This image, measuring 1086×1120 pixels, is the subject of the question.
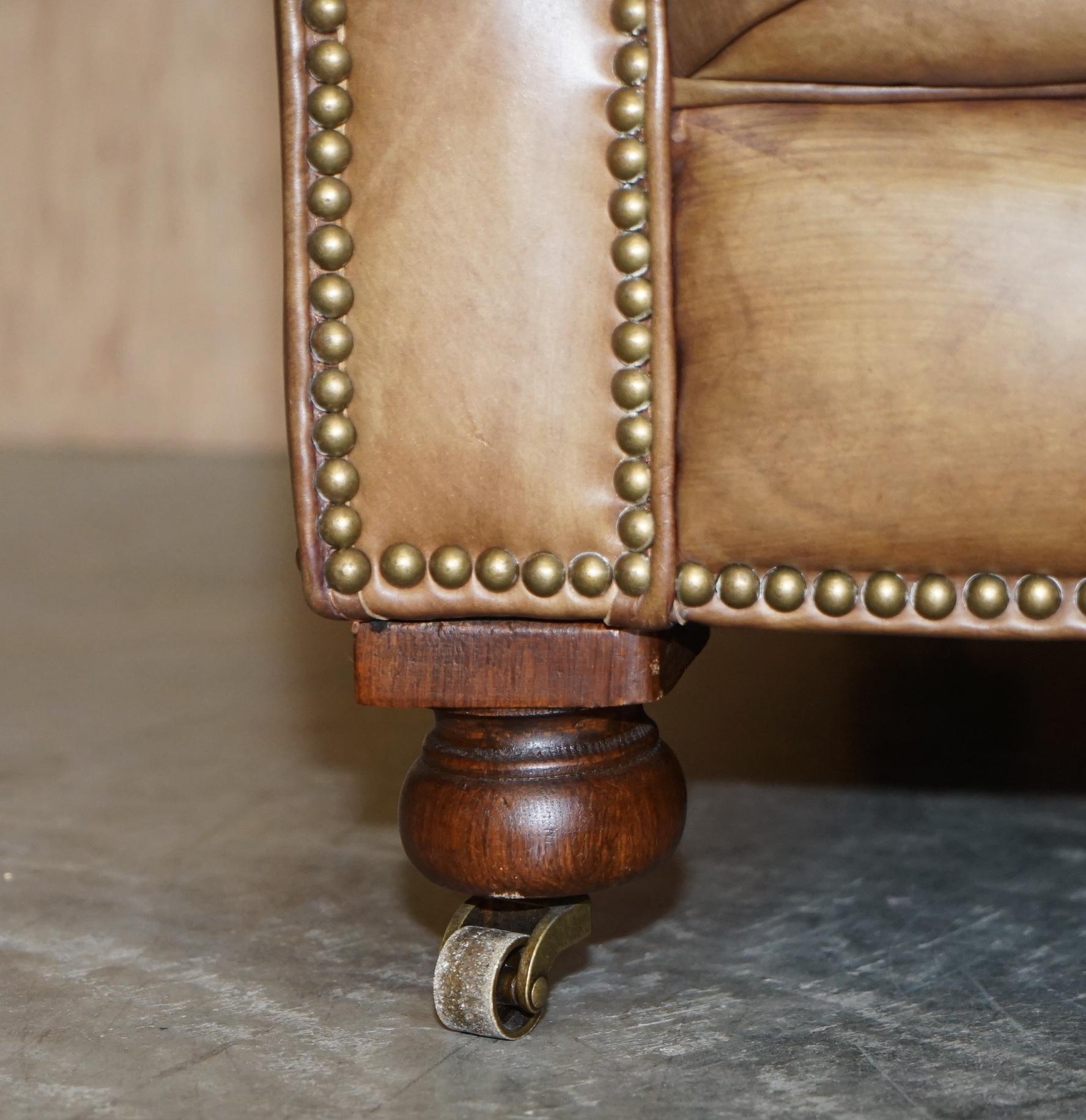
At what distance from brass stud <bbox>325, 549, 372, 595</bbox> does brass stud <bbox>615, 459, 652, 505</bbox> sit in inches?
3.9

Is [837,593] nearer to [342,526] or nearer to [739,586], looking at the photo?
[739,586]

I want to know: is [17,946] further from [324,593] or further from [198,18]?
[198,18]

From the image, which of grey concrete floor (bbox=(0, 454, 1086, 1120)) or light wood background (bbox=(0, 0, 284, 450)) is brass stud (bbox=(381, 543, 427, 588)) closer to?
grey concrete floor (bbox=(0, 454, 1086, 1120))

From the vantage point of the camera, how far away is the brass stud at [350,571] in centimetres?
58

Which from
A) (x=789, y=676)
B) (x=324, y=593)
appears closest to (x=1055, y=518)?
(x=324, y=593)

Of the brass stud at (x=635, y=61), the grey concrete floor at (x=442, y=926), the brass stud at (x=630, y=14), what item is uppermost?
the brass stud at (x=630, y=14)

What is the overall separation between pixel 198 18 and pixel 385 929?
2.35 meters

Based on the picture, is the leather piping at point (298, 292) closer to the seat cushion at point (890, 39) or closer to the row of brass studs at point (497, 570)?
the row of brass studs at point (497, 570)

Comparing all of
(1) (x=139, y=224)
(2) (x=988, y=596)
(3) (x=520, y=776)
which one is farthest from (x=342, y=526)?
(1) (x=139, y=224)

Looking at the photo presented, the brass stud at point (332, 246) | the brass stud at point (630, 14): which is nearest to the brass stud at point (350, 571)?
the brass stud at point (332, 246)

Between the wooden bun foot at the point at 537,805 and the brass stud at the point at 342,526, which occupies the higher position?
the brass stud at the point at 342,526

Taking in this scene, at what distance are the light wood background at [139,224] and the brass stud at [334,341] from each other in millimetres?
2170

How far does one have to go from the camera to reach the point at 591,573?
57cm

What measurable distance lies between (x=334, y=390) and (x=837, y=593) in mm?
196
